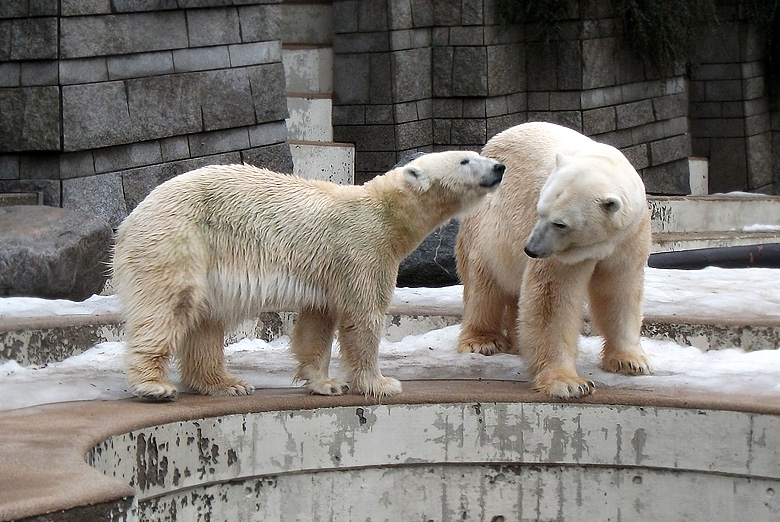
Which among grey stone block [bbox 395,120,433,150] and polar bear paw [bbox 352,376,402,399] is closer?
polar bear paw [bbox 352,376,402,399]

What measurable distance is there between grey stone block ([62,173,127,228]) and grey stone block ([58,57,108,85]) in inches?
22.4

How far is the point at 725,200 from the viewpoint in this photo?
10.1 meters

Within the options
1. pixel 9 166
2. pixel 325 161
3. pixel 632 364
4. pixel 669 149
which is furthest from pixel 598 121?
pixel 632 364

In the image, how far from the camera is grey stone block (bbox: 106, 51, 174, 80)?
6.65 m

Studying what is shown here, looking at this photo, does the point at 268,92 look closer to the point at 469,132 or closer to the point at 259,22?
the point at 259,22

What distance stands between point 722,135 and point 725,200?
2.13 metres

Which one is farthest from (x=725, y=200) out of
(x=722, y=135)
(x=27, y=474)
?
(x=27, y=474)

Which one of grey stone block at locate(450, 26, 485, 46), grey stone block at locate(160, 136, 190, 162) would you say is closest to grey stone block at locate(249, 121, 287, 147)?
grey stone block at locate(160, 136, 190, 162)

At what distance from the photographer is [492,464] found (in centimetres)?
417

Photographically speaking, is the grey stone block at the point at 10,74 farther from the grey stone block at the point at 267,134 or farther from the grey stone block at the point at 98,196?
the grey stone block at the point at 267,134

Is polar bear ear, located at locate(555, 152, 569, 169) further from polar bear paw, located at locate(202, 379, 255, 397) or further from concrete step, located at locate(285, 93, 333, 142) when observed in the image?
concrete step, located at locate(285, 93, 333, 142)

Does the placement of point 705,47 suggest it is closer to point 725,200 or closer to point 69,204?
point 725,200

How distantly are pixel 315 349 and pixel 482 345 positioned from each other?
108cm

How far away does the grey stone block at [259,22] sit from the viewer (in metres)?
7.40
